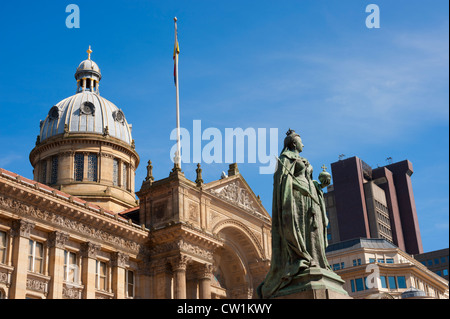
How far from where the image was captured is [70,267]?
137 feet

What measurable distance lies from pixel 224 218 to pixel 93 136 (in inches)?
649

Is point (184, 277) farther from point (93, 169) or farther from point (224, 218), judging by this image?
point (93, 169)

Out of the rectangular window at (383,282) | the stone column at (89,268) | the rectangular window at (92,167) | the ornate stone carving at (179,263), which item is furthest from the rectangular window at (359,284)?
the stone column at (89,268)

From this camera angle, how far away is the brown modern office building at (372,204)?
115 meters

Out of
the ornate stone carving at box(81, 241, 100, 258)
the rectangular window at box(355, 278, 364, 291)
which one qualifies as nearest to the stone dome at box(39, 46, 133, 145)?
the ornate stone carving at box(81, 241, 100, 258)

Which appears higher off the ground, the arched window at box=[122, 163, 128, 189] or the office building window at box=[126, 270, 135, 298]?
the arched window at box=[122, 163, 128, 189]

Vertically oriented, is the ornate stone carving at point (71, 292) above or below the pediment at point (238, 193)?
below

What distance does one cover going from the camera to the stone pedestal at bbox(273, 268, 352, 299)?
12320 mm

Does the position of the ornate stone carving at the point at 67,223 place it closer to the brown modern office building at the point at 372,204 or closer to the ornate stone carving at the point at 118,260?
the ornate stone carving at the point at 118,260

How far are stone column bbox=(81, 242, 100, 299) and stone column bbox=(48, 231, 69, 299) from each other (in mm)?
1991

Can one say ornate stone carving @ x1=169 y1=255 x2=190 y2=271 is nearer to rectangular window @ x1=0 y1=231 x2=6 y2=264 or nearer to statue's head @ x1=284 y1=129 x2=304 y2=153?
rectangular window @ x1=0 y1=231 x2=6 y2=264

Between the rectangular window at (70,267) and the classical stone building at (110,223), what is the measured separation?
7cm
